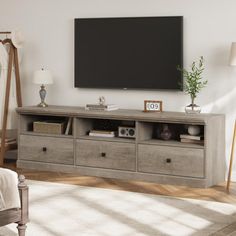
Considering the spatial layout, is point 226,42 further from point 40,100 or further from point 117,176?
point 40,100

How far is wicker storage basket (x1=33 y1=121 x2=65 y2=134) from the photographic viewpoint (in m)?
6.48

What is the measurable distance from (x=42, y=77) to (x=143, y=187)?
1683 mm

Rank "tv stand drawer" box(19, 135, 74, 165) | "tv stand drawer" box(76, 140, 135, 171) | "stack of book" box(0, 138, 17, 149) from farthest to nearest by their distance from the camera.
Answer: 1. "stack of book" box(0, 138, 17, 149)
2. "tv stand drawer" box(19, 135, 74, 165)
3. "tv stand drawer" box(76, 140, 135, 171)

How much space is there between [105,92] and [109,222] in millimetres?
2355

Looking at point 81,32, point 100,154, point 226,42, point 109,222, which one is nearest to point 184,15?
point 226,42

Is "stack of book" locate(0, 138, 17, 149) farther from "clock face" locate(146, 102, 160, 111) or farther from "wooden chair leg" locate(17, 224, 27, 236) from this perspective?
"wooden chair leg" locate(17, 224, 27, 236)

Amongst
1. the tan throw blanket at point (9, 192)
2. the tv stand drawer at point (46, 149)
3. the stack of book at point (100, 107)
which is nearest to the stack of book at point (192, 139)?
the stack of book at point (100, 107)

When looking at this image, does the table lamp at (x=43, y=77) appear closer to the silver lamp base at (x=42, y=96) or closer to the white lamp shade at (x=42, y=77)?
the white lamp shade at (x=42, y=77)

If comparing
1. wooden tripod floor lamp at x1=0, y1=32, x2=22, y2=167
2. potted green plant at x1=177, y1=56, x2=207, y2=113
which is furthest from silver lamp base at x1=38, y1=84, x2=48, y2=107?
potted green plant at x1=177, y1=56, x2=207, y2=113

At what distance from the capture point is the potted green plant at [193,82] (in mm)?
5943

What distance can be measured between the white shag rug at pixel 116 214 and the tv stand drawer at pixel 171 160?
546 millimetres

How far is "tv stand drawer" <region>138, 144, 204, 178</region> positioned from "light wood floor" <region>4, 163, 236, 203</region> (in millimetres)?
146

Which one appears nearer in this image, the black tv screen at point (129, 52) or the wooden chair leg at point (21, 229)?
the wooden chair leg at point (21, 229)

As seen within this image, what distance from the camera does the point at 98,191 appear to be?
5516mm
